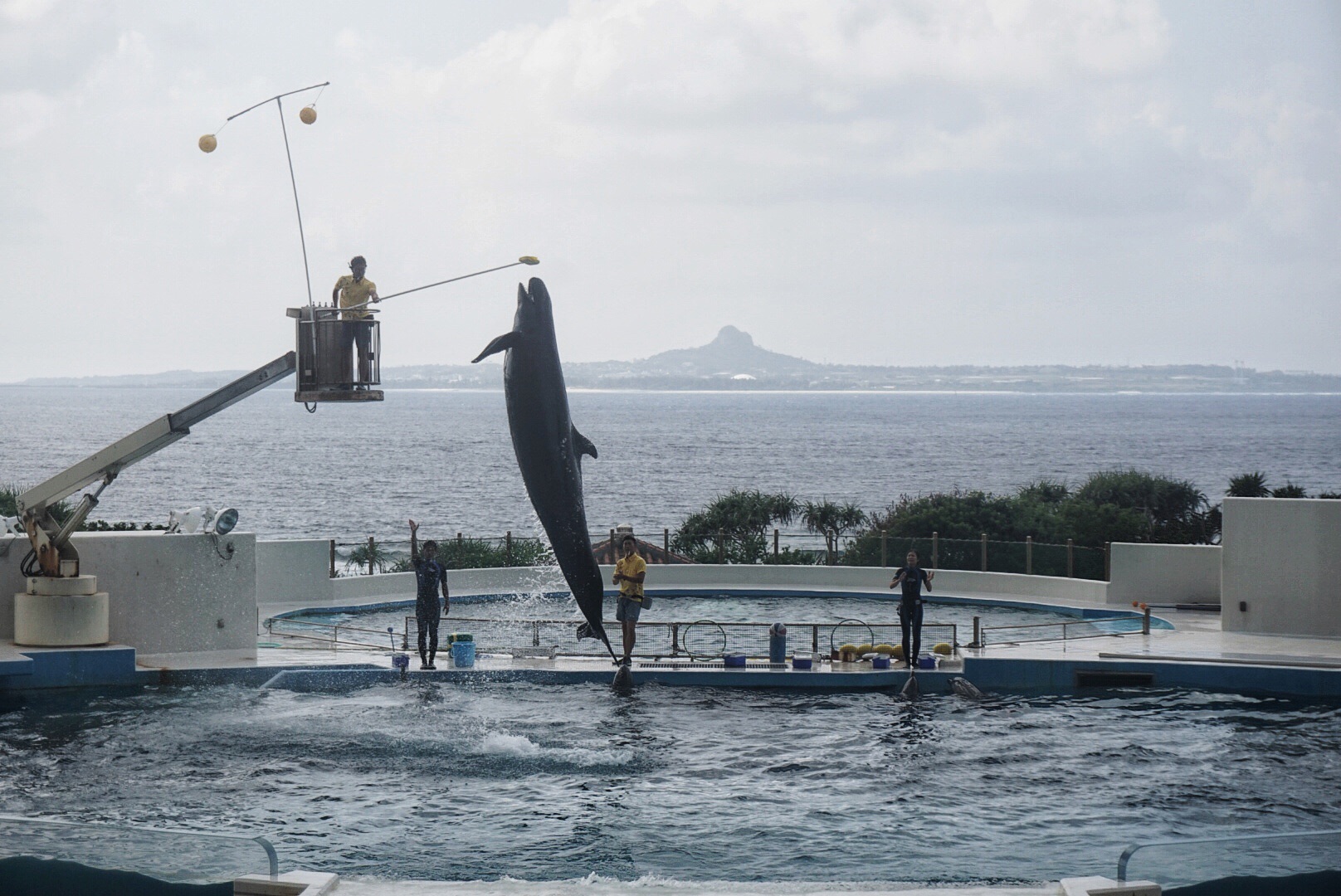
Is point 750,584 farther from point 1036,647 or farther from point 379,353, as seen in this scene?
A: point 379,353

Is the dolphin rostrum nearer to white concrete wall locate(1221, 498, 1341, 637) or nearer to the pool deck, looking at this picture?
the pool deck

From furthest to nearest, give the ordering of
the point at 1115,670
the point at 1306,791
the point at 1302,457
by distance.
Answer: the point at 1302,457, the point at 1115,670, the point at 1306,791

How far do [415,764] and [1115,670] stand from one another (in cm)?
919

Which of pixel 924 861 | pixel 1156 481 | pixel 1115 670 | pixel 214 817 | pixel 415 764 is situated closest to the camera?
pixel 924 861

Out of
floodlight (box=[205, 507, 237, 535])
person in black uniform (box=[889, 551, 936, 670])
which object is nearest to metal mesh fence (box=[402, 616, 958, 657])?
person in black uniform (box=[889, 551, 936, 670])

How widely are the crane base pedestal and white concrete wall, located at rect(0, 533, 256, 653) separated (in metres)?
0.49

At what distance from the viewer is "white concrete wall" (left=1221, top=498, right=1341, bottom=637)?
1880 cm

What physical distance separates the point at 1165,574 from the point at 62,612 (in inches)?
665

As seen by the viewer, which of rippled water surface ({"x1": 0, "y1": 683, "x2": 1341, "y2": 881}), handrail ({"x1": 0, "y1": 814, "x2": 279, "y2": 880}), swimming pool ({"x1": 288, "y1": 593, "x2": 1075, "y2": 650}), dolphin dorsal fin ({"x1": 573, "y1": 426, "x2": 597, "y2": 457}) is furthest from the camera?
swimming pool ({"x1": 288, "y1": 593, "x2": 1075, "y2": 650})

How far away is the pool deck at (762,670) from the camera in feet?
54.0

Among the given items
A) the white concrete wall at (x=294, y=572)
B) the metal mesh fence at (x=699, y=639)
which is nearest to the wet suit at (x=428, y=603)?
the metal mesh fence at (x=699, y=639)

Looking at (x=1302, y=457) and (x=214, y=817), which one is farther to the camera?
(x=1302, y=457)

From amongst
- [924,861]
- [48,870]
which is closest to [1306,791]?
[924,861]

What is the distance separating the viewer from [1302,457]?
131 metres
